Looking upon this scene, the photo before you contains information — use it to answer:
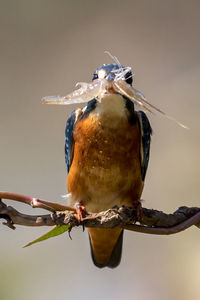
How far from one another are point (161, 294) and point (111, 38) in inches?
52.6

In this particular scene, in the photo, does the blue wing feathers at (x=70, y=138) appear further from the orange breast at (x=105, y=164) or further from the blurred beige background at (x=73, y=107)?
the blurred beige background at (x=73, y=107)

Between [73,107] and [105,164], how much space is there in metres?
0.99

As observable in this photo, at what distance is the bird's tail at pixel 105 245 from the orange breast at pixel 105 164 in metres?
0.21

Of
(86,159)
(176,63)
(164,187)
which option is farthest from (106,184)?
(176,63)

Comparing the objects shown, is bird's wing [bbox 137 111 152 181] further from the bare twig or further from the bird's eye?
the bare twig

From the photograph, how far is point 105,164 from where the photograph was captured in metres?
1.67

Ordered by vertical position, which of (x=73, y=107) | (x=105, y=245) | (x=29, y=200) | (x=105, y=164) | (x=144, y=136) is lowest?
(x=29, y=200)

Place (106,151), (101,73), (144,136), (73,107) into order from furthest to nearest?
(73,107) < (144,136) < (106,151) < (101,73)

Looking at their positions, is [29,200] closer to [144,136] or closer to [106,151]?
[106,151]

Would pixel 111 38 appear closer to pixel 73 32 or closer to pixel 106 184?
pixel 73 32

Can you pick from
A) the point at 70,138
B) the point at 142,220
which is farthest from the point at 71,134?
the point at 142,220

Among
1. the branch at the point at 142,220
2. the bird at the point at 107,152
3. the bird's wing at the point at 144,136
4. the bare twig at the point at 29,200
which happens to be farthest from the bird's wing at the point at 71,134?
the bare twig at the point at 29,200

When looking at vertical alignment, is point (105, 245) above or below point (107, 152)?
below

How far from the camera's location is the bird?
167 cm
